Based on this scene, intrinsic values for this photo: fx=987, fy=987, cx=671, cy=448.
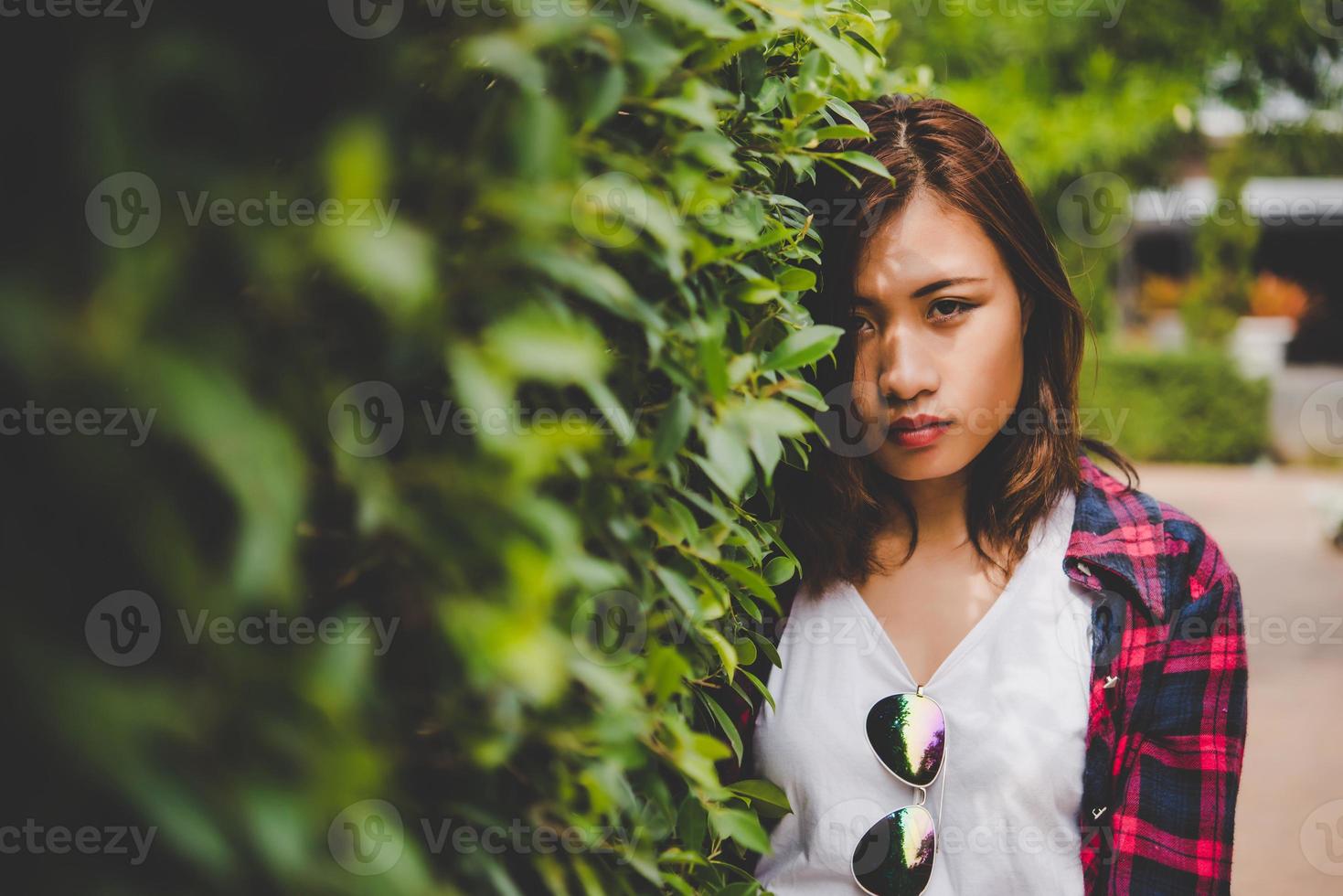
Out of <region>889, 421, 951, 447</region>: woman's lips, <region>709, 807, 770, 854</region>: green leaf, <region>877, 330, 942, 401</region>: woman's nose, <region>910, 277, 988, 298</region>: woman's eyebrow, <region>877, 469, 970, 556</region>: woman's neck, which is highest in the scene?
<region>910, 277, 988, 298</region>: woman's eyebrow

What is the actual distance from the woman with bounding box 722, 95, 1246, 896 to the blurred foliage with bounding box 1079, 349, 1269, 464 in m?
12.7

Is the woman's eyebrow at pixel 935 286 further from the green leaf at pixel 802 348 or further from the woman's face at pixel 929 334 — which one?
the green leaf at pixel 802 348

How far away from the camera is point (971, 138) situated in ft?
6.37

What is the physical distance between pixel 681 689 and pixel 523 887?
0.26 metres

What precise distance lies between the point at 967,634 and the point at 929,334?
1.92 feet

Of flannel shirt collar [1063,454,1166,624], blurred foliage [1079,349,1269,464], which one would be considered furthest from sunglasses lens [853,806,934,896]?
blurred foliage [1079,349,1269,464]

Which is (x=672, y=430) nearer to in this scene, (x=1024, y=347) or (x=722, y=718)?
(x=722, y=718)

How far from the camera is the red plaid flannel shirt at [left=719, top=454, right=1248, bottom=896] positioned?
1735mm

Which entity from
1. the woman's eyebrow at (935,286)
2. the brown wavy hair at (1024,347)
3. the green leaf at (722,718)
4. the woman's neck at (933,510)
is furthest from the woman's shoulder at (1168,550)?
the green leaf at (722,718)

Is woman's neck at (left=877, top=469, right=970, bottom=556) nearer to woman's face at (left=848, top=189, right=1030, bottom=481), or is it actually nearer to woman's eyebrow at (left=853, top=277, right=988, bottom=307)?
woman's face at (left=848, top=189, right=1030, bottom=481)

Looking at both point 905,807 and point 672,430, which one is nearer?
point 672,430

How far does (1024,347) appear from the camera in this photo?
2.13 m

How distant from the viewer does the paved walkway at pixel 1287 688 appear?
4.28 meters

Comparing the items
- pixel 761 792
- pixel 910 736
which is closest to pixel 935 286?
pixel 910 736
